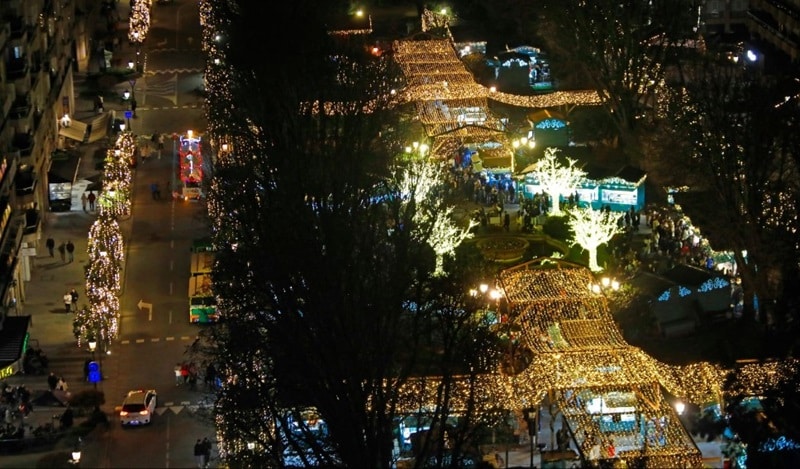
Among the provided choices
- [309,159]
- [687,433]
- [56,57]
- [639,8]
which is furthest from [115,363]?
[639,8]

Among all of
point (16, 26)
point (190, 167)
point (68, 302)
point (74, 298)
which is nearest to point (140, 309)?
point (74, 298)

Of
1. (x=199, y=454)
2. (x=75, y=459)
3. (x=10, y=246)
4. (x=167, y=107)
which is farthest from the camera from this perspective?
(x=167, y=107)

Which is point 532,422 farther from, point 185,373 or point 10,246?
point 10,246

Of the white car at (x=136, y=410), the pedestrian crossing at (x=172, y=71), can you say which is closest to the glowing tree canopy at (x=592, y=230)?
the white car at (x=136, y=410)

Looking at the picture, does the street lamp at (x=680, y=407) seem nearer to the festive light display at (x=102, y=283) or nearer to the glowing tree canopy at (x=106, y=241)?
the festive light display at (x=102, y=283)

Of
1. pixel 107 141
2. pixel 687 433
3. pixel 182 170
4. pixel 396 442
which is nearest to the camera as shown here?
pixel 687 433

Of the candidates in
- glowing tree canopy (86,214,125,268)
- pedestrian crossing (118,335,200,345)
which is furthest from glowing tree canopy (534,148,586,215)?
glowing tree canopy (86,214,125,268)

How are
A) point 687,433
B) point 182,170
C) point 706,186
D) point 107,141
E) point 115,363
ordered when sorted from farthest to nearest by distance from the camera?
point 107,141 < point 182,170 < point 706,186 < point 115,363 < point 687,433

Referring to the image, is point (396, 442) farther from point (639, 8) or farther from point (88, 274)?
point (639, 8)
